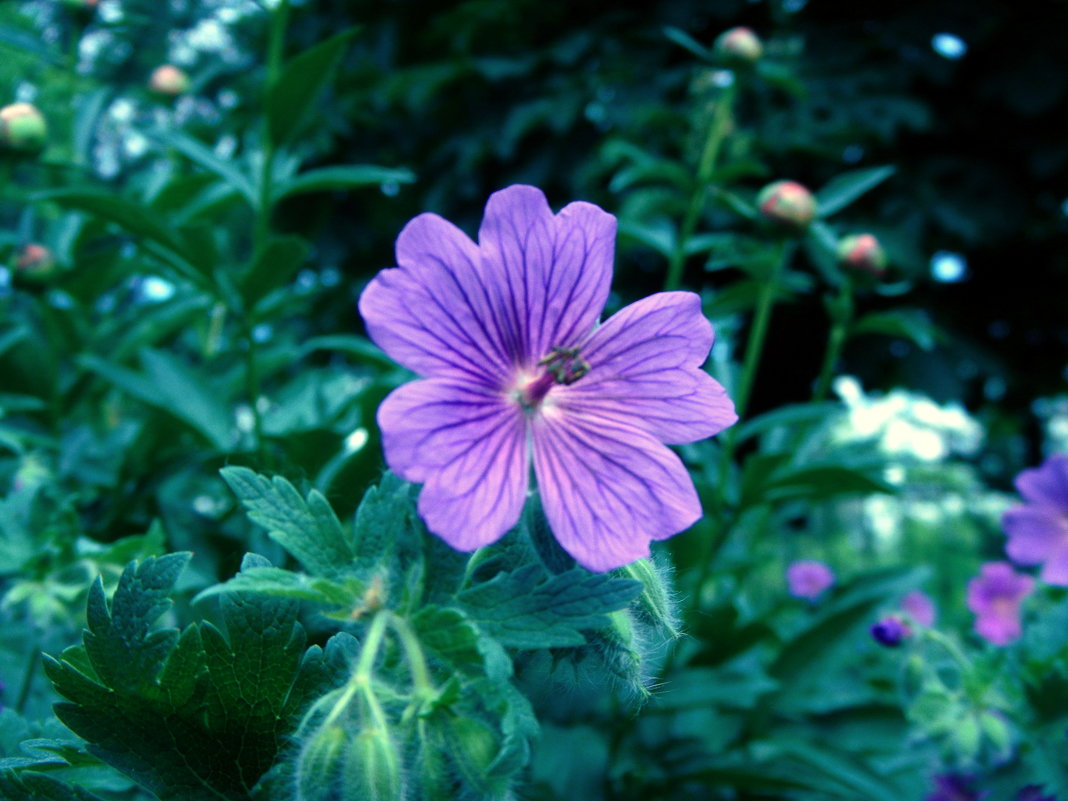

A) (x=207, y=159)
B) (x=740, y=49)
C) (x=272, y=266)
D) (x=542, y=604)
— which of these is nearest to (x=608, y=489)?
(x=542, y=604)

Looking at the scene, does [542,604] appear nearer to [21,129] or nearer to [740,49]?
[21,129]

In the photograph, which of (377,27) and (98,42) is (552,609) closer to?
(98,42)

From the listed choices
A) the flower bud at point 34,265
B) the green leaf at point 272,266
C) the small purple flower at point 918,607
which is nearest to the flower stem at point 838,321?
the small purple flower at point 918,607

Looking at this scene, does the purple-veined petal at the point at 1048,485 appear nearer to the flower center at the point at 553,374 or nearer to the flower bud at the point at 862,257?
the flower bud at the point at 862,257

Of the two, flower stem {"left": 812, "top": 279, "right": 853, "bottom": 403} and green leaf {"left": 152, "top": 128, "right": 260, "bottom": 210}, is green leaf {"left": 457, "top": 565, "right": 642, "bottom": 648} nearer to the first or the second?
green leaf {"left": 152, "top": 128, "right": 260, "bottom": 210}

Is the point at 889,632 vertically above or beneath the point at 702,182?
beneath

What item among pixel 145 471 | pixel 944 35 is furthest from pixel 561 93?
pixel 145 471

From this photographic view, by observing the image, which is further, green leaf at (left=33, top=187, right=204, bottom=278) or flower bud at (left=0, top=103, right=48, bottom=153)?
flower bud at (left=0, top=103, right=48, bottom=153)

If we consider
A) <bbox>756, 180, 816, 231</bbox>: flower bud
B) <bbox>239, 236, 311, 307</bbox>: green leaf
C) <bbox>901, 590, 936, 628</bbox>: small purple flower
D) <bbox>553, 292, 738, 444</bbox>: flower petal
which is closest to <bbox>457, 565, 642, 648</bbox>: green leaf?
<bbox>553, 292, 738, 444</bbox>: flower petal
